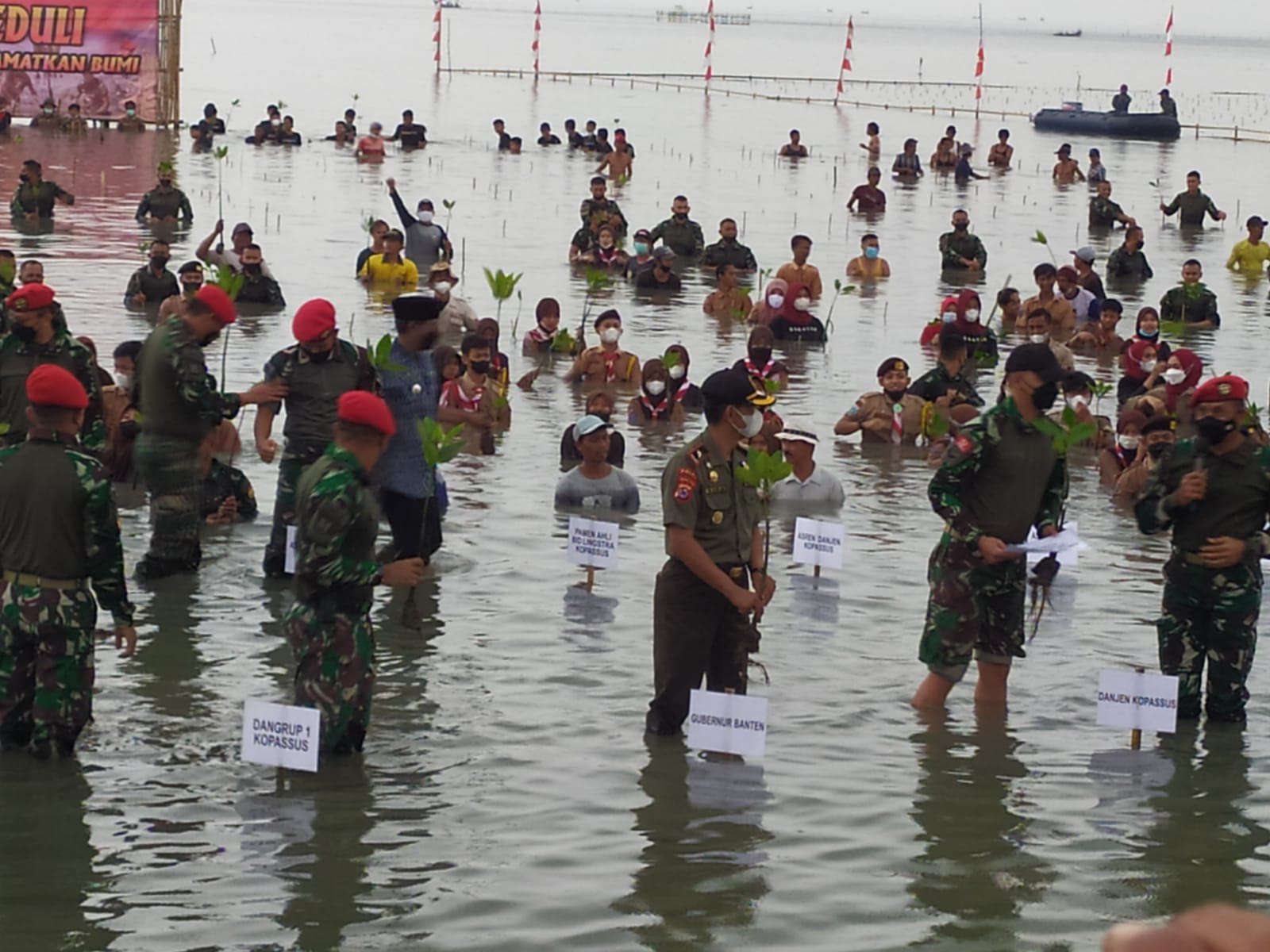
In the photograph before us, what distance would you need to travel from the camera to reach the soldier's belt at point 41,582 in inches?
311

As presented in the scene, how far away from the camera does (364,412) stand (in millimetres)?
7746

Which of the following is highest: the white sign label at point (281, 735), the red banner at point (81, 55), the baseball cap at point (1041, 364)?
the red banner at point (81, 55)

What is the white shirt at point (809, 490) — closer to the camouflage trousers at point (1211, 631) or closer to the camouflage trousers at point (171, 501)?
the camouflage trousers at point (171, 501)

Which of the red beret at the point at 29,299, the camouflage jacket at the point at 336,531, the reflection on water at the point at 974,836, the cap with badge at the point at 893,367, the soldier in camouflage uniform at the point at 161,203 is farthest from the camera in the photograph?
the soldier in camouflage uniform at the point at 161,203

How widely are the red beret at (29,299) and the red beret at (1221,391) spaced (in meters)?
5.48

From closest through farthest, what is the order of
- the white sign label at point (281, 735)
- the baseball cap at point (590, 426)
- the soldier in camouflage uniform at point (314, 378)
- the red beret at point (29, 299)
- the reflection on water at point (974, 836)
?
the reflection on water at point (974, 836), the white sign label at point (281, 735), the red beret at point (29, 299), the soldier in camouflage uniform at point (314, 378), the baseball cap at point (590, 426)

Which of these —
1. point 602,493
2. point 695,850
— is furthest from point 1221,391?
point 602,493

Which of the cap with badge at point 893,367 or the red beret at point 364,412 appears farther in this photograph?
the cap with badge at point 893,367

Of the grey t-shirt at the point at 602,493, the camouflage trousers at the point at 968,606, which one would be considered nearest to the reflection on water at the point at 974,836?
the camouflage trousers at the point at 968,606

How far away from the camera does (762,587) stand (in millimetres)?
8344

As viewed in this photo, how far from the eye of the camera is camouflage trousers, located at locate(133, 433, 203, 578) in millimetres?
10625

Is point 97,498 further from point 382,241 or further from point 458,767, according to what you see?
point 382,241

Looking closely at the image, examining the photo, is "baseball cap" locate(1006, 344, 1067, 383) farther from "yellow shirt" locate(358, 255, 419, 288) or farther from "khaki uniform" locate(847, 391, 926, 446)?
"yellow shirt" locate(358, 255, 419, 288)

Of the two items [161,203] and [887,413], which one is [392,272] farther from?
[887,413]
